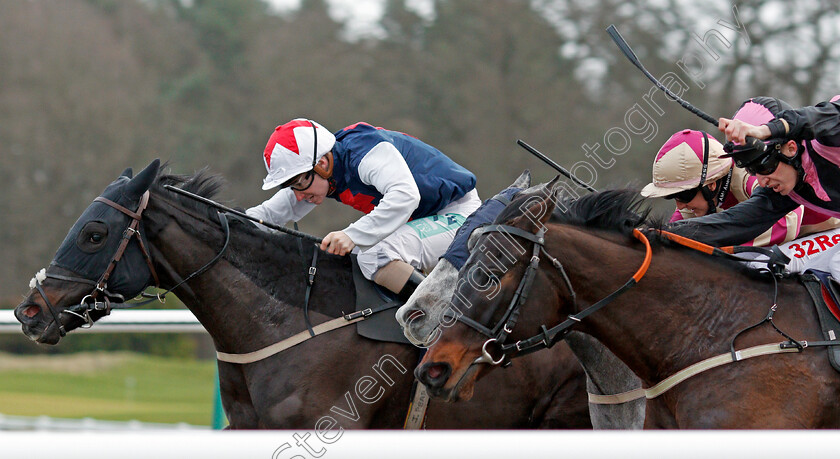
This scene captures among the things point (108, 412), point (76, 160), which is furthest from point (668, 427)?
point (76, 160)

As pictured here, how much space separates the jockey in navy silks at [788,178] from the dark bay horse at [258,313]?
974mm

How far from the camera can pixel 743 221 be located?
3.26 meters

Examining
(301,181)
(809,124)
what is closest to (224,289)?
(301,181)

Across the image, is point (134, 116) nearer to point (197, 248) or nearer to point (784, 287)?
point (197, 248)

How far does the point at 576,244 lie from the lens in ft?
9.48

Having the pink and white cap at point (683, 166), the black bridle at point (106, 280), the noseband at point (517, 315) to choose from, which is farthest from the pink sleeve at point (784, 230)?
the black bridle at point (106, 280)

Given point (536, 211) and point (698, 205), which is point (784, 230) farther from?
point (536, 211)

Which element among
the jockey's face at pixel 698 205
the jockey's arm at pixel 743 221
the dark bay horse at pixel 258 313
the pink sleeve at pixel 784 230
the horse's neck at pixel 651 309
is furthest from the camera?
the jockey's face at pixel 698 205

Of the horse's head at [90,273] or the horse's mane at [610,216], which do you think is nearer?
the horse's mane at [610,216]

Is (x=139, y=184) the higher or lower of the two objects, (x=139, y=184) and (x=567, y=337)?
the lower

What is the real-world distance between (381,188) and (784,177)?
1618 mm

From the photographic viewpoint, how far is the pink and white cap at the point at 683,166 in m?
3.57

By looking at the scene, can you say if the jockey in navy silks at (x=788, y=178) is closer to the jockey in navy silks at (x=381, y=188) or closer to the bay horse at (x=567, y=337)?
the bay horse at (x=567, y=337)

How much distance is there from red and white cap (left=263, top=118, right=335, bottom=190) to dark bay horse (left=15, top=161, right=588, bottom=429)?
10.7 inches
